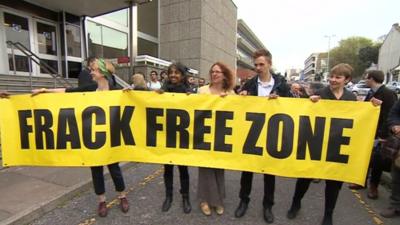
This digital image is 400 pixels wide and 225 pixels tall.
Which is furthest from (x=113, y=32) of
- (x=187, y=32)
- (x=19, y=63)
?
(x=19, y=63)

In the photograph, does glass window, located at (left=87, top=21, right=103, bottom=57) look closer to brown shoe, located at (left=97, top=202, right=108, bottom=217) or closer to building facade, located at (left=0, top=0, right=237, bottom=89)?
building facade, located at (left=0, top=0, right=237, bottom=89)

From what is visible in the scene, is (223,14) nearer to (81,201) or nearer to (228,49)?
(228,49)

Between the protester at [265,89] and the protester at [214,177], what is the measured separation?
0.22 m

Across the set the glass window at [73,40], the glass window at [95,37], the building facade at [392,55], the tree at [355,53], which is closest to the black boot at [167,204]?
the glass window at [73,40]

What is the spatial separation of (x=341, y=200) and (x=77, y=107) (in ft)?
12.2

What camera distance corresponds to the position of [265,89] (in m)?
3.65

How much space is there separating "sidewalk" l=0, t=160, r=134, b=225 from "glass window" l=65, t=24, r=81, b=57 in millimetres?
8447

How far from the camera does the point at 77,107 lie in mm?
3623

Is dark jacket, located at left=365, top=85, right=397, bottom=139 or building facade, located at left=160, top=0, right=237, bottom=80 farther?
building facade, located at left=160, top=0, right=237, bottom=80

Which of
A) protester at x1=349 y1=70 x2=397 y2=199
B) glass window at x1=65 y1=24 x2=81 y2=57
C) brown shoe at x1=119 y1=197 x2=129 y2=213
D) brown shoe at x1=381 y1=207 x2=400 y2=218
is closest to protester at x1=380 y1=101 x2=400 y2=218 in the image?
brown shoe at x1=381 y1=207 x2=400 y2=218

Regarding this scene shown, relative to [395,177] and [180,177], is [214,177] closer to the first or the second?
[180,177]

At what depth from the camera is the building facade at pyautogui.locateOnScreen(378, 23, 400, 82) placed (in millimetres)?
57250

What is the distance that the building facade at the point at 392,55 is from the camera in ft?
188

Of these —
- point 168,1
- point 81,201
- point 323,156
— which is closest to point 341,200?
point 323,156
